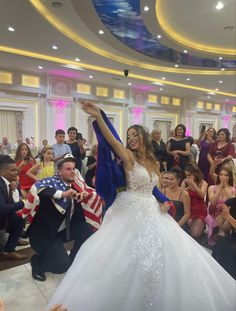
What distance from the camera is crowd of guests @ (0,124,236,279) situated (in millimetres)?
2279

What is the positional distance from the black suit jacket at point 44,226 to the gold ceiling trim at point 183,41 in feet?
12.8

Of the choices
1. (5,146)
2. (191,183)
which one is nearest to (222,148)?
(191,183)

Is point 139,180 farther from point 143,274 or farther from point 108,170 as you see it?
point 143,274

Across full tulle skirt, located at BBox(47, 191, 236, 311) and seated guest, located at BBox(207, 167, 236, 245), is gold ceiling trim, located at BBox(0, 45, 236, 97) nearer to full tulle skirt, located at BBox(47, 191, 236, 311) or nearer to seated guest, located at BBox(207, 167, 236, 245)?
seated guest, located at BBox(207, 167, 236, 245)

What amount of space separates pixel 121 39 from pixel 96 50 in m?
0.85

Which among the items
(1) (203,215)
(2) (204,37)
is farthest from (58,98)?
(1) (203,215)

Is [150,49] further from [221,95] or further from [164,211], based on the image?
[221,95]

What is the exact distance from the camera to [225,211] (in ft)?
6.70

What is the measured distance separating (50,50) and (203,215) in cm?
510

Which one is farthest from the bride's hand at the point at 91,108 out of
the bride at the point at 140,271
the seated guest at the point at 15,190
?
the seated guest at the point at 15,190

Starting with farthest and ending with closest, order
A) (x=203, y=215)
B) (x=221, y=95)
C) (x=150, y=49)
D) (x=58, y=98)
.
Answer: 1. (x=221, y=95)
2. (x=58, y=98)
3. (x=150, y=49)
4. (x=203, y=215)

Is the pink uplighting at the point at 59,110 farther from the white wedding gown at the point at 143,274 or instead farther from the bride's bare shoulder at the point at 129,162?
the white wedding gown at the point at 143,274

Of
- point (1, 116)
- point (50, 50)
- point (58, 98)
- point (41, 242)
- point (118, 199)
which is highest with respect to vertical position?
point (50, 50)

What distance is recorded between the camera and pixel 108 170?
67.7 inches
